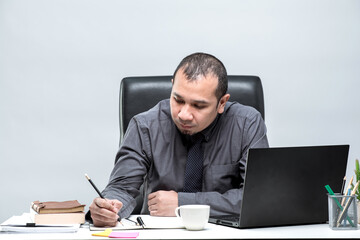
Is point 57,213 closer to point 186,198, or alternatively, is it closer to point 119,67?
point 186,198

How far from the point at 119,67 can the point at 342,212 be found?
72.5 inches

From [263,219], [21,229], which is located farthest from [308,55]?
[21,229]

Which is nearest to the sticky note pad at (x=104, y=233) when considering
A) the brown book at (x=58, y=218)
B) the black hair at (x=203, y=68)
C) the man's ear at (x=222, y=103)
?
the brown book at (x=58, y=218)

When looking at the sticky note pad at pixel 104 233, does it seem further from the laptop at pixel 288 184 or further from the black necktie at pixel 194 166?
the black necktie at pixel 194 166

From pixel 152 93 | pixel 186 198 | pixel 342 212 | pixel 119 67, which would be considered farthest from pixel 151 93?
pixel 342 212

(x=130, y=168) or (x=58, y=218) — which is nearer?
(x=58, y=218)

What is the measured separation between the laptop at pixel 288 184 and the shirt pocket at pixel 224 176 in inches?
18.3

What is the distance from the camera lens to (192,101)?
1.83 metres

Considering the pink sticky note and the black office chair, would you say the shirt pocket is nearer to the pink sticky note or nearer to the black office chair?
the black office chair

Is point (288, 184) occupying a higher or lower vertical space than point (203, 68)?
lower

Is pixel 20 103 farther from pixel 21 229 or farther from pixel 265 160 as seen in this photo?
pixel 265 160

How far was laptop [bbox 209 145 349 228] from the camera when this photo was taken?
4.46ft

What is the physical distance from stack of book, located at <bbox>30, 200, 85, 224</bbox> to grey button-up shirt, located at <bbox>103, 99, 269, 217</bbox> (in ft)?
1.16

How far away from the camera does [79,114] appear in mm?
2967
